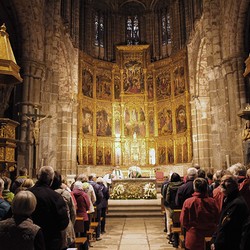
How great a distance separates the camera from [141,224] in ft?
36.4

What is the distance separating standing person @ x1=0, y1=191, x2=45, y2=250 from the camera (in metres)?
2.39

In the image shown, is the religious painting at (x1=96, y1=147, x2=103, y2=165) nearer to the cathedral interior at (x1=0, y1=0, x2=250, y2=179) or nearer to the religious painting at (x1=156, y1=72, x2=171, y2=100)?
the cathedral interior at (x1=0, y1=0, x2=250, y2=179)

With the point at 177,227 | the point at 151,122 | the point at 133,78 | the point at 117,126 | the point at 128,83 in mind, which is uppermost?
the point at 133,78

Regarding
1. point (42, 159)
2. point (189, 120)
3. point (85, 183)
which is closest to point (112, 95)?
point (189, 120)

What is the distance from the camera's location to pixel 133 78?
27.1 meters

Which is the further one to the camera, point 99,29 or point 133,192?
point 99,29

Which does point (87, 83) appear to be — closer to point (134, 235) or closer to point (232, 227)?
point (134, 235)

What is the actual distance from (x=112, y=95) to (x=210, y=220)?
22441 mm

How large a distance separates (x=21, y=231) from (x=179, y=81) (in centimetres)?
2295

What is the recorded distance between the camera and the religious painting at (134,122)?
26016 millimetres

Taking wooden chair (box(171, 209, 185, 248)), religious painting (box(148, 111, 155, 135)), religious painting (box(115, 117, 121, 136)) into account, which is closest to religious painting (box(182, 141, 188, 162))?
religious painting (box(148, 111, 155, 135))

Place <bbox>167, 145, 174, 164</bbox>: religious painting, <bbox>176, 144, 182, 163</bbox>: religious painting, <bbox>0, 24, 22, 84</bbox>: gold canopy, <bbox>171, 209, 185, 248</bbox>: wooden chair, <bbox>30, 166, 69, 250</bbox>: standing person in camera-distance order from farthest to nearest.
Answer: <bbox>167, 145, 174, 164</bbox>: religious painting → <bbox>176, 144, 182, 163</bbox>: religious painting → <bbox>0, 24, 22, 84</bbox>: gold canopy → <bbox>171, 209, 185, 248</bbox>: wooden chair → <bbox>30, 166, 69, 250</bbox>: standing person

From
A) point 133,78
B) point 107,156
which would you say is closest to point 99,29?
point 133,78

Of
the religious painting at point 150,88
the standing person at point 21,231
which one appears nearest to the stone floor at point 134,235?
the standing person at point 21,231
